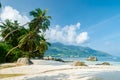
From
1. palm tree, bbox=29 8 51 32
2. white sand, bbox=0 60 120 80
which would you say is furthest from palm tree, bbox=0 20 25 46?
white sand, bbox=0 60 120 80

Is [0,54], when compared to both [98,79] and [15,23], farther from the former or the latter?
[98,79]

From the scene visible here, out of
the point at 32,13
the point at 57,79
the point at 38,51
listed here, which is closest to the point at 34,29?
the point at 32,13

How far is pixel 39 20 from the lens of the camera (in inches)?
1772

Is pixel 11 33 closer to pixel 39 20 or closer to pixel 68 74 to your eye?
pixel 39 20

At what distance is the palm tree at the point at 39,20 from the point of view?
44.9 m

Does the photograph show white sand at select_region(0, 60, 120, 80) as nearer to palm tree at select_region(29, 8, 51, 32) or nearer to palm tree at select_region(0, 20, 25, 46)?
palm tree at select_region(29, 8, 51, 32)

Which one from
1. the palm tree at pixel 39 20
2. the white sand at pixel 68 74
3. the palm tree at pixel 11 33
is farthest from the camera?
the palm tree at pixel 11 33

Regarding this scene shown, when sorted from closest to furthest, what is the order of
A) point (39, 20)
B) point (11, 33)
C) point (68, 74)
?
point (68, 74), point (39, 20), point (11, 33)

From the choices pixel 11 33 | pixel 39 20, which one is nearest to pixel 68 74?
pixel 39 20

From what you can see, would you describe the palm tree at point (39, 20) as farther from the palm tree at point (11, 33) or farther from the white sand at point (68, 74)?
the white sand at point (68, 74)

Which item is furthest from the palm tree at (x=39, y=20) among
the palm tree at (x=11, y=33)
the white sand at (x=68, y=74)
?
the white sand at (x=68, y=74)

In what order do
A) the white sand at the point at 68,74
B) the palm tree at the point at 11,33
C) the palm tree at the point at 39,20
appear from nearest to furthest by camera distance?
the white sand at the point at 68,74, the palm tree at the point at 39,20, the palm tree at the point at 11,33

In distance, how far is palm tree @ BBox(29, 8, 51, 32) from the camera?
44906 mm

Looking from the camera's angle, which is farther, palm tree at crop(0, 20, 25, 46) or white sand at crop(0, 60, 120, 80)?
palm tree at crop(0, 20, 25, 46)
